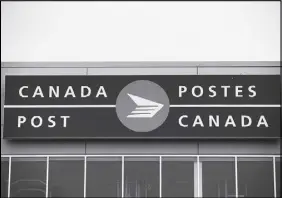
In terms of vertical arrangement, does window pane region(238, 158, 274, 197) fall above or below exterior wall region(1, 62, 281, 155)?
below

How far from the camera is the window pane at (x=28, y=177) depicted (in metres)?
24.1

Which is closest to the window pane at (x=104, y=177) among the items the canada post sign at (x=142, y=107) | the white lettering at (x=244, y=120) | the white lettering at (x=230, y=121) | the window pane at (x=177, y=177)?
the canada post sign at (x=142, y=107)

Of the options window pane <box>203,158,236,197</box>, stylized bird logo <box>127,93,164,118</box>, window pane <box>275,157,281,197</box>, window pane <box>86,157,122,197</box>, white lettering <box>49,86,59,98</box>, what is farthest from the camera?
white lettering <box>49,86,59,98</box>

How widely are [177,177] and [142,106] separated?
7.41 feet

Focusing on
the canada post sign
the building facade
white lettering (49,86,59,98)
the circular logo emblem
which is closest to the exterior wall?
the building facade

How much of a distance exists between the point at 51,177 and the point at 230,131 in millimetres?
5241

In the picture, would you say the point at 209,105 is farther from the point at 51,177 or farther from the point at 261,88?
the point at 51,177

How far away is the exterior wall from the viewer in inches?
953

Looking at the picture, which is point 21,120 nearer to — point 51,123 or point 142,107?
point 51,123

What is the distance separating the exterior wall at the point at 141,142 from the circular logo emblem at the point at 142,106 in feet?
1.42

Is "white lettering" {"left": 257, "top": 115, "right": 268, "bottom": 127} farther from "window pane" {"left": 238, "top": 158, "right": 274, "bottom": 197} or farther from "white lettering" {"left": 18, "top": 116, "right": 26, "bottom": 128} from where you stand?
"white lettering" {"left": 18, "top": 116, "right": 26, "bottom": 128}

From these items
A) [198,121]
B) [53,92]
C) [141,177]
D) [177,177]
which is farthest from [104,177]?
[198,121]

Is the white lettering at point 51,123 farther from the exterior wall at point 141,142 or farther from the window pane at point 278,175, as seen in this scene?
the window pane at point 278,175

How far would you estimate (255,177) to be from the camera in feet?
78.8
